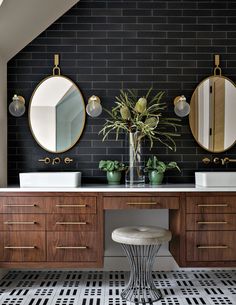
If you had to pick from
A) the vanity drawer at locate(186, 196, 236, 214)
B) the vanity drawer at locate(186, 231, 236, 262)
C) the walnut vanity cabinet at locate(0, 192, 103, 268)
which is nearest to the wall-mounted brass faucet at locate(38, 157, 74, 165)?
the walnut vanity cabinet at locate(0, 192, 103, 268)

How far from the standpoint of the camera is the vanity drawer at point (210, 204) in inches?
135

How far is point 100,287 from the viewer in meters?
3.44

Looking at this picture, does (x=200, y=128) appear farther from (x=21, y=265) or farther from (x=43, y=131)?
(x=21, y=265)

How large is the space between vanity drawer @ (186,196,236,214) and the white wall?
1.85m

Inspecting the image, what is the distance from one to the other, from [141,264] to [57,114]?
180 cm

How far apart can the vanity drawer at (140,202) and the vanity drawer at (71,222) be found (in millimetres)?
195

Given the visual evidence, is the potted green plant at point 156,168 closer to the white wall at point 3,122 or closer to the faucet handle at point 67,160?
the faucet handle at point 67,160

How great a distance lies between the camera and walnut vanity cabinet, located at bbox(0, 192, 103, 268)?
3432 mm

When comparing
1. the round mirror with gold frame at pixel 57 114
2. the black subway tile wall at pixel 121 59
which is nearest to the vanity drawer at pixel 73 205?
the black subway tile wall at pixel 121 59

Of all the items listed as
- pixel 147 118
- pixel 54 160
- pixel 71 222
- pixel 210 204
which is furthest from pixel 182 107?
pixel 71 222

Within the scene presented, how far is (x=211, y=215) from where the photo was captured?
343cm

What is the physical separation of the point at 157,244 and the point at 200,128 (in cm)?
150

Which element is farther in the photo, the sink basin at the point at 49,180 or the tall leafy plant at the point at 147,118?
the tall leafy plant at the point at 147,118

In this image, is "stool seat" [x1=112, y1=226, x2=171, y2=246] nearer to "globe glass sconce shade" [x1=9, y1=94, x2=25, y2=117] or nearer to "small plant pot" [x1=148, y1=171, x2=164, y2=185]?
"small plant pot" [x1=148, y1=171, x2=164, y2=185]
